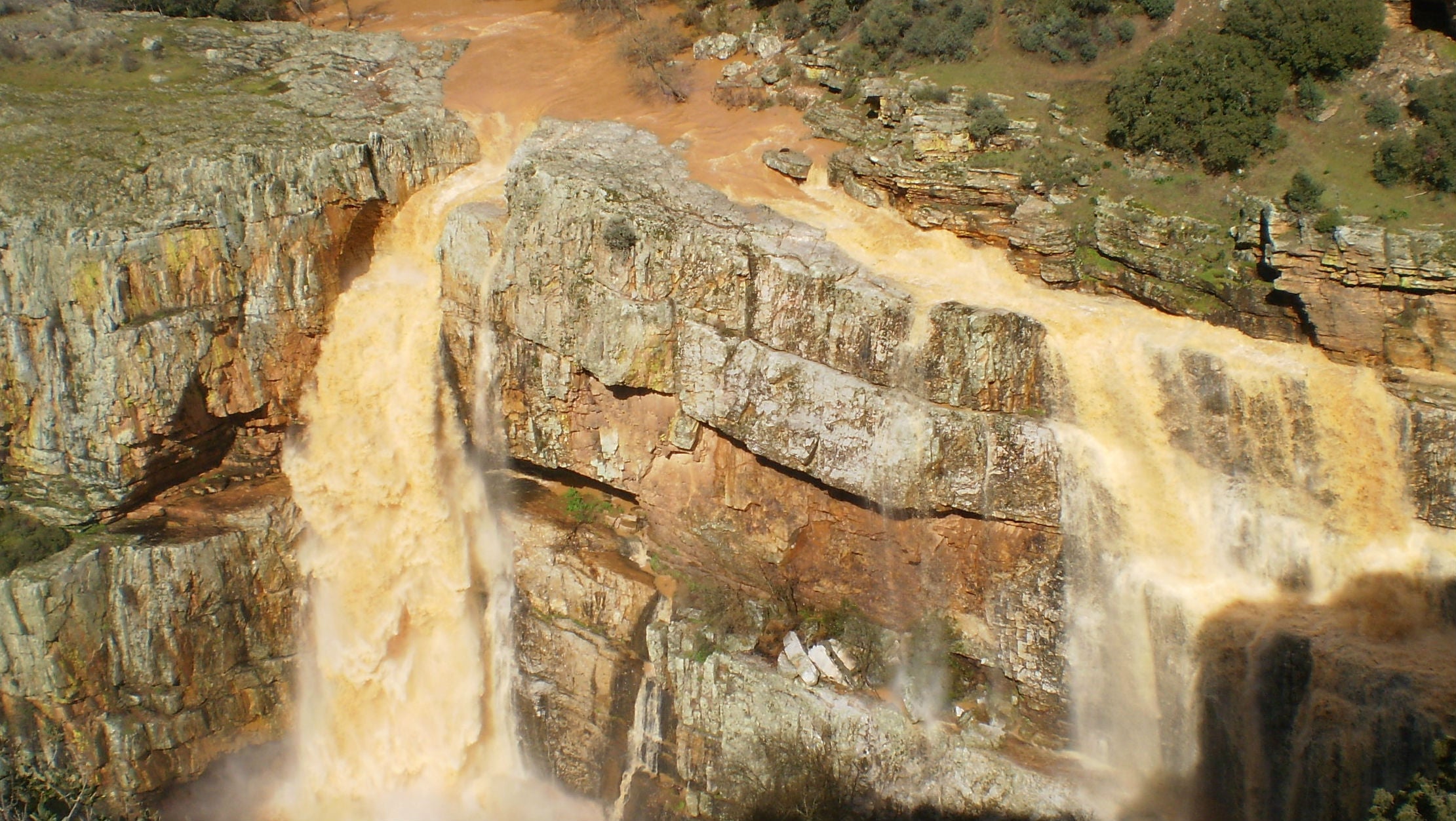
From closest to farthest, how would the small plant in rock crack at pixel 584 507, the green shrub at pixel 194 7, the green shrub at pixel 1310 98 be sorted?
the green shrub at pixel 1310 98
the small plant in rock crack at pixel 584 507
the green shrub at pixel 194 7

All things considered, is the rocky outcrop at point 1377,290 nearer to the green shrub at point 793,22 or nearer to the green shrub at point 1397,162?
the green shrub at point 1397,162

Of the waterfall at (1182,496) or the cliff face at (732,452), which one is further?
the cliff face at (732,452)

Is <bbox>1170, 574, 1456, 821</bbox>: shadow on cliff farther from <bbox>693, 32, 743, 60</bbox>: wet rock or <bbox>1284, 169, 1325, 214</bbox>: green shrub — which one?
<bbox>693, 32, 743, 60</bbox>: wet rock

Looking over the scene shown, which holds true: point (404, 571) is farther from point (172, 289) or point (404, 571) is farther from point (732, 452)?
point (732, 452)

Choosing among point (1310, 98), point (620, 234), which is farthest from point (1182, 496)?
point (620, 234)

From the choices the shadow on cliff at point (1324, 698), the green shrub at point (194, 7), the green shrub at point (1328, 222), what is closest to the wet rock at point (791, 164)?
the green shrub at point (1328, 222)
